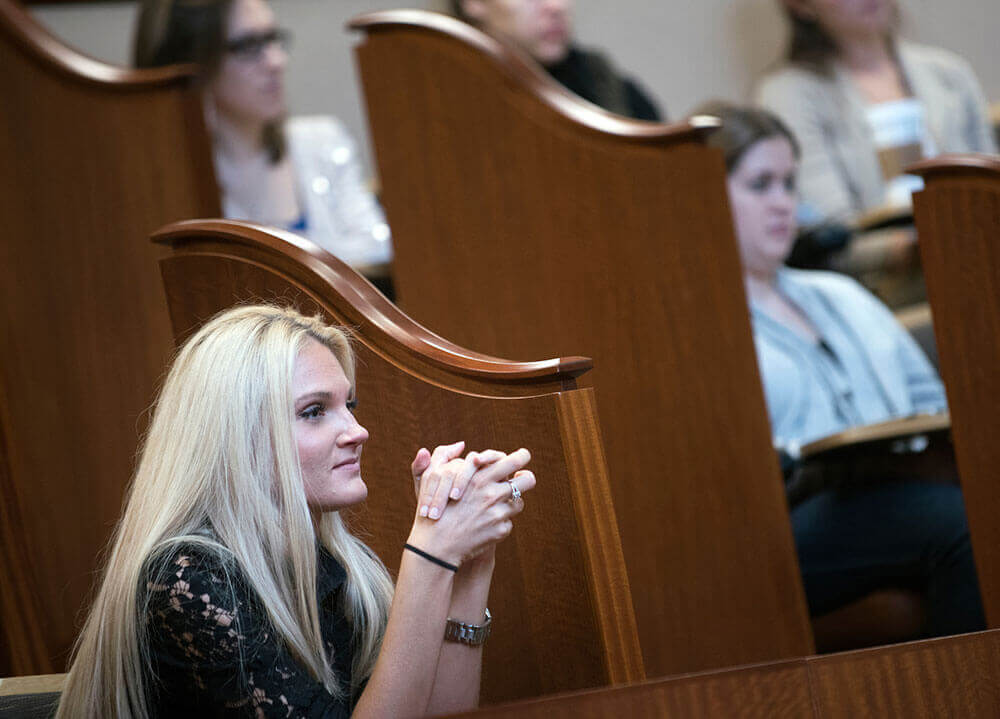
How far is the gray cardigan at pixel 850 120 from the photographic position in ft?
8.61

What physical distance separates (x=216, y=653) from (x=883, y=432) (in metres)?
0.94

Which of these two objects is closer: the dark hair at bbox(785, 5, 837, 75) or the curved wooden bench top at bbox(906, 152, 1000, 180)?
the curved wooden bench top at bbox(906, 152, 1000, 180)

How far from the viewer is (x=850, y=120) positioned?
8.87 feet

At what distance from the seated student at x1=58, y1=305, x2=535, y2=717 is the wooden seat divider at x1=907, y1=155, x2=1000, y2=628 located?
2.20 ft

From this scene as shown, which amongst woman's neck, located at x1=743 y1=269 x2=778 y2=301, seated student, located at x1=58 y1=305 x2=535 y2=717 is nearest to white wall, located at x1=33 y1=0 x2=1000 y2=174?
woman's neck, located at x1=743 y1=269 x2=778 y2=301

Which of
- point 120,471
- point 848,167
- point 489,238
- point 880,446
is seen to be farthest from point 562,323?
point 848,167

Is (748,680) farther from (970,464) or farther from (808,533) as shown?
(808,533)

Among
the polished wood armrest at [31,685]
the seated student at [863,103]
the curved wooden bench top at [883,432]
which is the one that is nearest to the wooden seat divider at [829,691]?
the polished wood armrest at [31,685]

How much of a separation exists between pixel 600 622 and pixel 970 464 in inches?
23.5

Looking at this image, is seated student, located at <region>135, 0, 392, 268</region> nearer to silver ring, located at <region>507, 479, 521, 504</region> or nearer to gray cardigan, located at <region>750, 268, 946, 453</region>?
gray cardigan, located at <region>750, 268, 946, 453</region>

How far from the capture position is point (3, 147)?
4.50 feet

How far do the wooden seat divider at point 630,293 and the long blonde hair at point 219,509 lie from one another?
59cm

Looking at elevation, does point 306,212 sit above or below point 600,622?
above

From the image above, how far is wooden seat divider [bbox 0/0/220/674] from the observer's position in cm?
135
